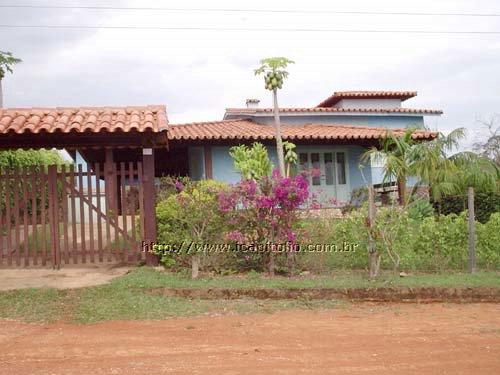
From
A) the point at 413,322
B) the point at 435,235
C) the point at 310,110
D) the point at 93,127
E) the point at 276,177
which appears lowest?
the point at 413,322

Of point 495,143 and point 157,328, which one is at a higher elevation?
point 495,143

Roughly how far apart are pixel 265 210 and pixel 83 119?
3571mm

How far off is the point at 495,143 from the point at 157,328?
73.3 feet

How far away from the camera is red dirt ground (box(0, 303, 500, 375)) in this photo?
4.36 m

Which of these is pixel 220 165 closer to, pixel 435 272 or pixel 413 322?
pixel 435 272

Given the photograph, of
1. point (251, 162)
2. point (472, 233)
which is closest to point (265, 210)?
point (472, 233)

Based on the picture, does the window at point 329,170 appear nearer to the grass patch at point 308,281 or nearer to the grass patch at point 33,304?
the grass patch at point 308,281

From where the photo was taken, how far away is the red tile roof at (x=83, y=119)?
8.02 m

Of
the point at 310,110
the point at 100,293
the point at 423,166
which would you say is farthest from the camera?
the point at 310,110

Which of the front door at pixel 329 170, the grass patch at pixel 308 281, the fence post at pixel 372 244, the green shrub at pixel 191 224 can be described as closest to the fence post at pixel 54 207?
the grass patch at pixel 308 281

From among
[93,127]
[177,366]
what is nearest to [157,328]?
[177,366]

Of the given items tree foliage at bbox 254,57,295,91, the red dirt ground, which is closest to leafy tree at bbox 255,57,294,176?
tree foliage at bbox 254,57,295,91

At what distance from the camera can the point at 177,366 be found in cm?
434

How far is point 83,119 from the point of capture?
8.59 m
